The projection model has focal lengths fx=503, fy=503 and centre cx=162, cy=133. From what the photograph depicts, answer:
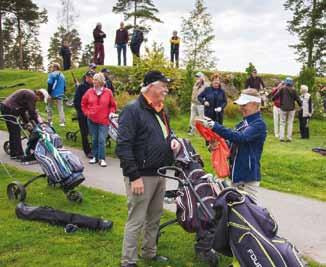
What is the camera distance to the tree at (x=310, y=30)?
37375 millimetres

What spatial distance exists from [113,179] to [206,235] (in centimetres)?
449

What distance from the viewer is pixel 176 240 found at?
6.50m

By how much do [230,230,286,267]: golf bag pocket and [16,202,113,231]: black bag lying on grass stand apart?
2790mm

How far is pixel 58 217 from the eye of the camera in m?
6.93

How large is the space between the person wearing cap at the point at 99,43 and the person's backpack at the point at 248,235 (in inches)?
756

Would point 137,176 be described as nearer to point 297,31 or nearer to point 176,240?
point 176,240

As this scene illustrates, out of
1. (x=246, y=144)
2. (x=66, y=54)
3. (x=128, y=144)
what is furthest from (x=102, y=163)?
(x=66, y=54)

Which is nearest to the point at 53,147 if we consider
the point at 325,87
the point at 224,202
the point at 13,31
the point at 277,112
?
the point at 224,202

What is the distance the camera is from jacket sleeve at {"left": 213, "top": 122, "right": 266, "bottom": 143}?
5703 millimetres

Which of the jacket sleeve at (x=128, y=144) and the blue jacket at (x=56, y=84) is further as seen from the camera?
the blue jacket at (x=56, y=84)

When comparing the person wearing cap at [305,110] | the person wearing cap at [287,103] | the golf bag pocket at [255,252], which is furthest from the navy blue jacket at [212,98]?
the golf bag pocket at [255,252]

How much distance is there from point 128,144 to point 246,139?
1.44 meters

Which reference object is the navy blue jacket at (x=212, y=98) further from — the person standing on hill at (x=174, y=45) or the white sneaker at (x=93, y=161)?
the person standing on hill at (x=174, y=45)

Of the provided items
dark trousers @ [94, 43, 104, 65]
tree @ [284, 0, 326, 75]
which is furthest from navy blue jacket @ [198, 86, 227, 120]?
tree @ [284, 0, 326, 75]
